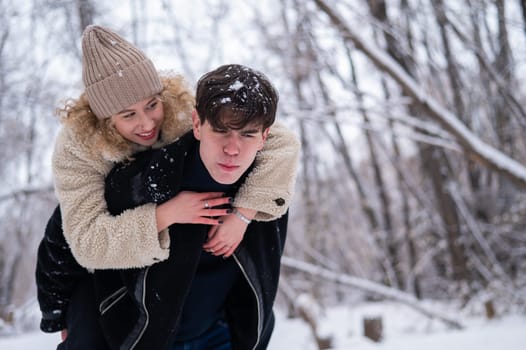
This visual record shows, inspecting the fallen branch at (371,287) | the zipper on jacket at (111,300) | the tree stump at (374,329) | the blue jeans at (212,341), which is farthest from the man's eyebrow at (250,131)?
the fallen branch at (371,287)

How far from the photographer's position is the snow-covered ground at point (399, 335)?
348cm

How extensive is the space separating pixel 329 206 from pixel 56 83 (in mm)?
8354

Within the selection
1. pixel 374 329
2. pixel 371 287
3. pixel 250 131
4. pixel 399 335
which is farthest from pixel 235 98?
pixel 399 335

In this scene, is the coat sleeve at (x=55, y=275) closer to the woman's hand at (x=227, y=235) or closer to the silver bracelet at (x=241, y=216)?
the woman's hand at (x=227, y=235)

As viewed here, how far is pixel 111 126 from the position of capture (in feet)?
5.75

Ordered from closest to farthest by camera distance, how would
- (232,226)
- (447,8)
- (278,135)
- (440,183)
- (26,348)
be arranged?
(232,226) < (278,135) < (26,348) < (447,8) < (440,183)

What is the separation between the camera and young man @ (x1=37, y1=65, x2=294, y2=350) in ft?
4.75

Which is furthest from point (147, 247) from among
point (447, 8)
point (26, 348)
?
point (447, 8)

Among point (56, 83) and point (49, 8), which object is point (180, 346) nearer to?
point (49, 8)

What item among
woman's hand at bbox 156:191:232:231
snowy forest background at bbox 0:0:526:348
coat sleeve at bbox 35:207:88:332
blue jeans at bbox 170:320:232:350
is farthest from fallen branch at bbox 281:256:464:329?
woman's hand at bbox 156:191:232:231

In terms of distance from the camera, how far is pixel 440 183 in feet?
27.2

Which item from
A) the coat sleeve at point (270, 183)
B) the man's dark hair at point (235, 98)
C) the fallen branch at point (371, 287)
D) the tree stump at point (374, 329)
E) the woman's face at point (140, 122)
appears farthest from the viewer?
the fallen branch at point (371, 287)

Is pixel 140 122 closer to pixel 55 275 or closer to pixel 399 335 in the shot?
pixel 55 275

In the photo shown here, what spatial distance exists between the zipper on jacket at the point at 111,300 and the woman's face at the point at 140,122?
20.9 inches
